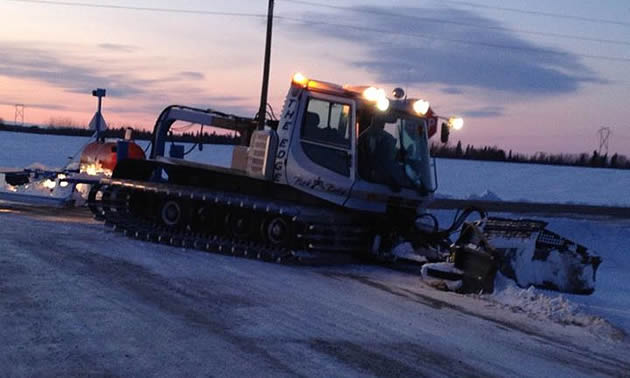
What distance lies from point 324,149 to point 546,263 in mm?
3833

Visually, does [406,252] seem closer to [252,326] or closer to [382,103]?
[382,103]

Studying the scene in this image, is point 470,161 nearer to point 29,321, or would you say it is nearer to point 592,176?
point 592,176

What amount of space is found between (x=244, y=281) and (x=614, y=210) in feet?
87.9

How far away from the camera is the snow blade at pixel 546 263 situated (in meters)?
10.9

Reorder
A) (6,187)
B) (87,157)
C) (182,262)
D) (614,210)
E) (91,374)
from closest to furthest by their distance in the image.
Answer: (91,374)
(182,262)
(87,157)
(6,187)
(614,210)

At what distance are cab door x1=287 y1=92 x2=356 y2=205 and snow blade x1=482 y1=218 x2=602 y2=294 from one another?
2.56m

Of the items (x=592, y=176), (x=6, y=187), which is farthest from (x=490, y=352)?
(x=592, y=176)

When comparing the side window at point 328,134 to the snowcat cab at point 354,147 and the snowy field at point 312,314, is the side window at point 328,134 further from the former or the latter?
the snowy field at point 312,314

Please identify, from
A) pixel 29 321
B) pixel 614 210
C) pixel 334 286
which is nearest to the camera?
pixel 29 321

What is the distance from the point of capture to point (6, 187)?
24.7 meters

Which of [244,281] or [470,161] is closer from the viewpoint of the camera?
[244,281]

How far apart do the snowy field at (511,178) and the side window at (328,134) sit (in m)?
22.6

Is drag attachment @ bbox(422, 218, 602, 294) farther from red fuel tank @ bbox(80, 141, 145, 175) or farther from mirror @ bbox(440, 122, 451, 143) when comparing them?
red fuel tank @ bbox(80, 141, 145, 175)

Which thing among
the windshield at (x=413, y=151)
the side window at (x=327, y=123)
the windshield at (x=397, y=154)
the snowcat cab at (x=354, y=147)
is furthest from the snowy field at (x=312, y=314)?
the side window at (x=327, y=123)
